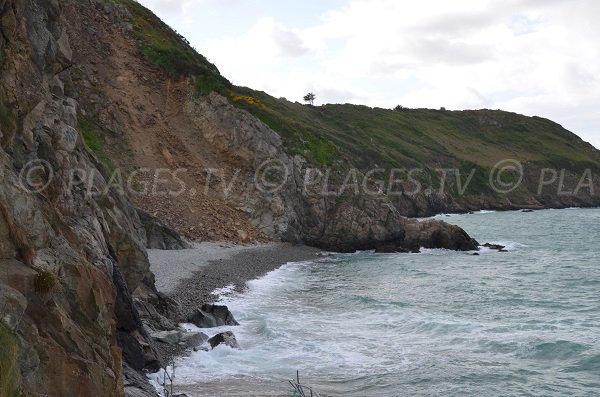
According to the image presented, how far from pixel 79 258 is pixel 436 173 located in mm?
105236

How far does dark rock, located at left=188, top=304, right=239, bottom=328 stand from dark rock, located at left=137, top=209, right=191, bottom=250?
1306cm

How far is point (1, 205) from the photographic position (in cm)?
872

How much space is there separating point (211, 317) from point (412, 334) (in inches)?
291

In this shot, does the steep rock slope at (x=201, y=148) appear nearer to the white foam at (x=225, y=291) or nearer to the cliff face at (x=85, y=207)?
the cliff face at (x=85, y=207)

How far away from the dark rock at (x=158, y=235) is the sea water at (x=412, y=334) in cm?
634

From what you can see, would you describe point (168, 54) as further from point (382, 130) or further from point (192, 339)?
point (382, 130)

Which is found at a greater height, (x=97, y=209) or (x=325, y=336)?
(x=97, y=209)

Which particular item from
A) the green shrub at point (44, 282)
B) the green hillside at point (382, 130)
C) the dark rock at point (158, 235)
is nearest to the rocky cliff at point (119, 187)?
the green shrub at point (44, 282)

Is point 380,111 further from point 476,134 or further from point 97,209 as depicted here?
point 97,209

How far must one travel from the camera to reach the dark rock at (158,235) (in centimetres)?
3450

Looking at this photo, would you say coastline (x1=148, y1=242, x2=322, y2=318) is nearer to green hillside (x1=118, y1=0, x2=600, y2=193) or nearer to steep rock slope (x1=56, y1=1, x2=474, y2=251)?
steep rock slope (x1=56, y1=1, x2=474, y2=251)

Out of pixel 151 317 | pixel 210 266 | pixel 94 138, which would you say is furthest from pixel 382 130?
pixel 151 317

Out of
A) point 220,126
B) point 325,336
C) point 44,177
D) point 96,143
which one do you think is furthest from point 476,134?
point 44,177

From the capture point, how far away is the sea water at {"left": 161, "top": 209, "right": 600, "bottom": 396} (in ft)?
52.4
